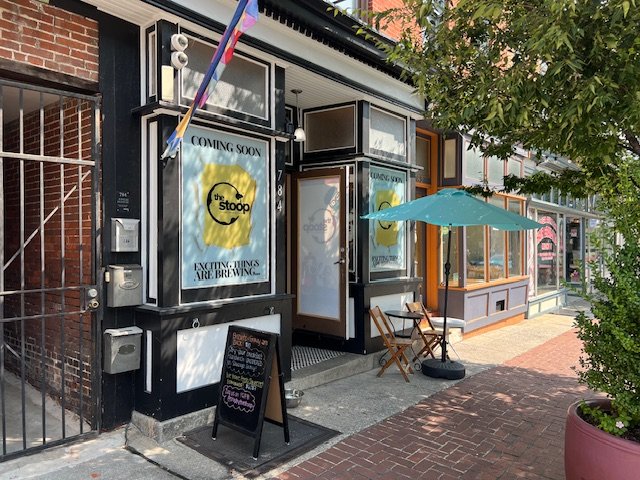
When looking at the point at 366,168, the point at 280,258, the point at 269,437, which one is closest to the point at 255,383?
the point at 269,437

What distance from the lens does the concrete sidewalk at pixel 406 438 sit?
3.65 meters

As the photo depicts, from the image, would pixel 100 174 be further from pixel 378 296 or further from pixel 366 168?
pixel 378 296

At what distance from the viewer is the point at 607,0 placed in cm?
344

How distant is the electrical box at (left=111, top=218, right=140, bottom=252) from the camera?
4.16 m

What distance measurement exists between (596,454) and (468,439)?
1.61 m

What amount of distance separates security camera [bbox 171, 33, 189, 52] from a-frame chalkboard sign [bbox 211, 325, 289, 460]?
8.12 ft

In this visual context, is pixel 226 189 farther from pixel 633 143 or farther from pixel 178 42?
pixel 633 143

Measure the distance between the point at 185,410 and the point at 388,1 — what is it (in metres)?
6.15

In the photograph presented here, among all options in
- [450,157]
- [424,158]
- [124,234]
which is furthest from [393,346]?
[450,157]

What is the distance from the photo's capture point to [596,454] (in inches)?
112

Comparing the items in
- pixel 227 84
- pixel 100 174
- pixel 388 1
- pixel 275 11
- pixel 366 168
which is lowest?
pixel 100 174

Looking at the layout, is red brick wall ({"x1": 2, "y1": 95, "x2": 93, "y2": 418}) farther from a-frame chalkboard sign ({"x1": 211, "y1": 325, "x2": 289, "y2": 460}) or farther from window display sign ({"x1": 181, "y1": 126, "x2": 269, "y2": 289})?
a-frame chalkboard sign ({"x1": 211, "y1": 325, "x2": 289, "y2": 460})

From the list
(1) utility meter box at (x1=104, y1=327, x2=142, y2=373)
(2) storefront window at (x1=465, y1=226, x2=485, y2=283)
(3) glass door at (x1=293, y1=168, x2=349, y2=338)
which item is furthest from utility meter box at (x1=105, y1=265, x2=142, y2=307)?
(2) storefront window at (x1=465, y1=226, x2=485, y2=283)

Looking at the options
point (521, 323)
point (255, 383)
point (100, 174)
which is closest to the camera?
point (255, 383)
